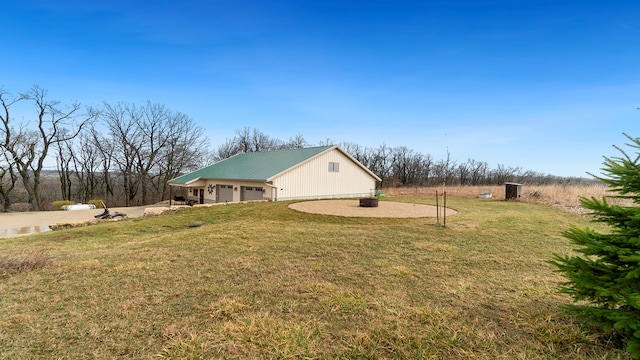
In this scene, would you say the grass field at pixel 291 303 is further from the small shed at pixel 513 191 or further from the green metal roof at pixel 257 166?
the small shed at pixel 513 191

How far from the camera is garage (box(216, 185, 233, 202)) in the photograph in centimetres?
2327

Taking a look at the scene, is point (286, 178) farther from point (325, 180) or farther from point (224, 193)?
point (224, 193)

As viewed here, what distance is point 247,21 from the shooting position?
11633 millimetres

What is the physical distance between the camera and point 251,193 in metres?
21.8

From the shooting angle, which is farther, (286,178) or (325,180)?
(325,180)

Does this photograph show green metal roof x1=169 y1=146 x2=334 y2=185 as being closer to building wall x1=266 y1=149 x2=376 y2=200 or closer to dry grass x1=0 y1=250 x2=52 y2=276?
building wall x1=266 y1=149 x2=376 y2=200

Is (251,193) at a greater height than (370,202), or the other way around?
(251,193)

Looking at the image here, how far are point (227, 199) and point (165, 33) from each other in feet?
44.4

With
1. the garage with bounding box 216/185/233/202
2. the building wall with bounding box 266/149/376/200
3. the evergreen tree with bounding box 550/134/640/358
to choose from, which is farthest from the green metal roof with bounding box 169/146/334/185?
the evergreen tree with bounding box 550/134/640/358

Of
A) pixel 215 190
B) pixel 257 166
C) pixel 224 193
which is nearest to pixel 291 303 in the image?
pixel 257 166

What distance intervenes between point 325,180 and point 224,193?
8176mm

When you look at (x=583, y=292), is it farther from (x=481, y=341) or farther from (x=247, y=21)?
(x=247, y=21)

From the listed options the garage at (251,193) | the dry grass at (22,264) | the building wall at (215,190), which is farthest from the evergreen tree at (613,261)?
the garage at (251,193)

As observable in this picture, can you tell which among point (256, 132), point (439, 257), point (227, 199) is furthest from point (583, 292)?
point (256, 132)
